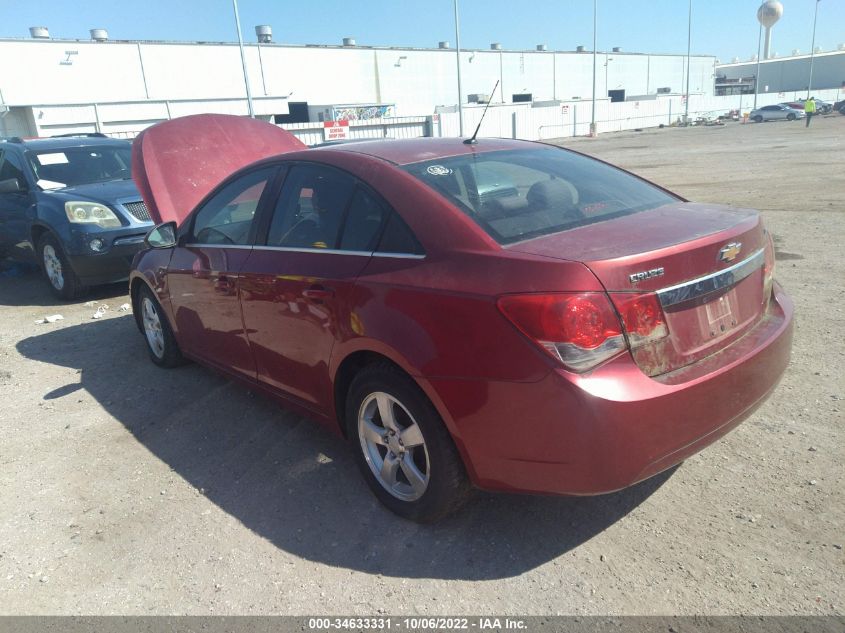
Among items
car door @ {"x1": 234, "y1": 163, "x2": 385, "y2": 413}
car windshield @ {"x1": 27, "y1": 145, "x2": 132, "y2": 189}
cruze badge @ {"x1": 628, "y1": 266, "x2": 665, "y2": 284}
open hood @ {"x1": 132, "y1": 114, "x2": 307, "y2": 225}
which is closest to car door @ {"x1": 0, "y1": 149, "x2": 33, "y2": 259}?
car windshield @ {"x1": 27, "y1": 145, "x2": 132, "y2": 189}

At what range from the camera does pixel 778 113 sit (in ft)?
186

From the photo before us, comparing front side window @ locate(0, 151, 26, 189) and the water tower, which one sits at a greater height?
the water tower

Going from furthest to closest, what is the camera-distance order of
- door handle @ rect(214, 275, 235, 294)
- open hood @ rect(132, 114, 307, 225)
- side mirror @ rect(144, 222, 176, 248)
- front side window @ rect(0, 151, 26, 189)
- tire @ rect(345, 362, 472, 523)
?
front side window @ rect(0, 151, 26, 189)
open hood @ rect(132, 114, 307, 225)
side mirror @ rect(144, 222, 176, 248)
door handle @ rect(214, 275, 235, 294)
tire @ rect(345, 362, 472, 523)

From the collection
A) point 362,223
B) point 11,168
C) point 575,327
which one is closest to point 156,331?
point 362,223

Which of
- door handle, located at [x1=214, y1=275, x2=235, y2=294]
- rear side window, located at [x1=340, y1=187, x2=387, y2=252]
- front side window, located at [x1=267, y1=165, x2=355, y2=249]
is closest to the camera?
rear side window, located at [x1=340, y1=187, x2=387, y2=252]

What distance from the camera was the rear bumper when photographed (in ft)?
7.63

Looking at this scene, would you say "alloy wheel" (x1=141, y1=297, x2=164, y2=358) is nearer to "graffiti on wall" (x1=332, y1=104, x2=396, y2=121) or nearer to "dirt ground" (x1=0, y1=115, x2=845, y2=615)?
"dirt ground" (x1=0, y1=115, x2=845, y2=615)

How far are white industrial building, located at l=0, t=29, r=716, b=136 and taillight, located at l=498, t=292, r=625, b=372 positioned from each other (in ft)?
95.5

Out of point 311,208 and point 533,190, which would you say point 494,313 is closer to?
point 533,190

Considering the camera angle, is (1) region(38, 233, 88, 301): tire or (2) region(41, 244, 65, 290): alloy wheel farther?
(2) region(41, 244, 65, 290): alloy wheel

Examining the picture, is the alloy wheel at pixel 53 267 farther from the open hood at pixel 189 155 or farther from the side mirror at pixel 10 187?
the open hood at pixel 189 155

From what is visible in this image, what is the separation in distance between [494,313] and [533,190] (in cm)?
105

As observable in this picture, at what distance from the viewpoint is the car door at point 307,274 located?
3121 millimetres

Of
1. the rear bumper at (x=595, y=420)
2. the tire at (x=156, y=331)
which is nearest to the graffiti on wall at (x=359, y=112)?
the tire at (x=156, y=331)
